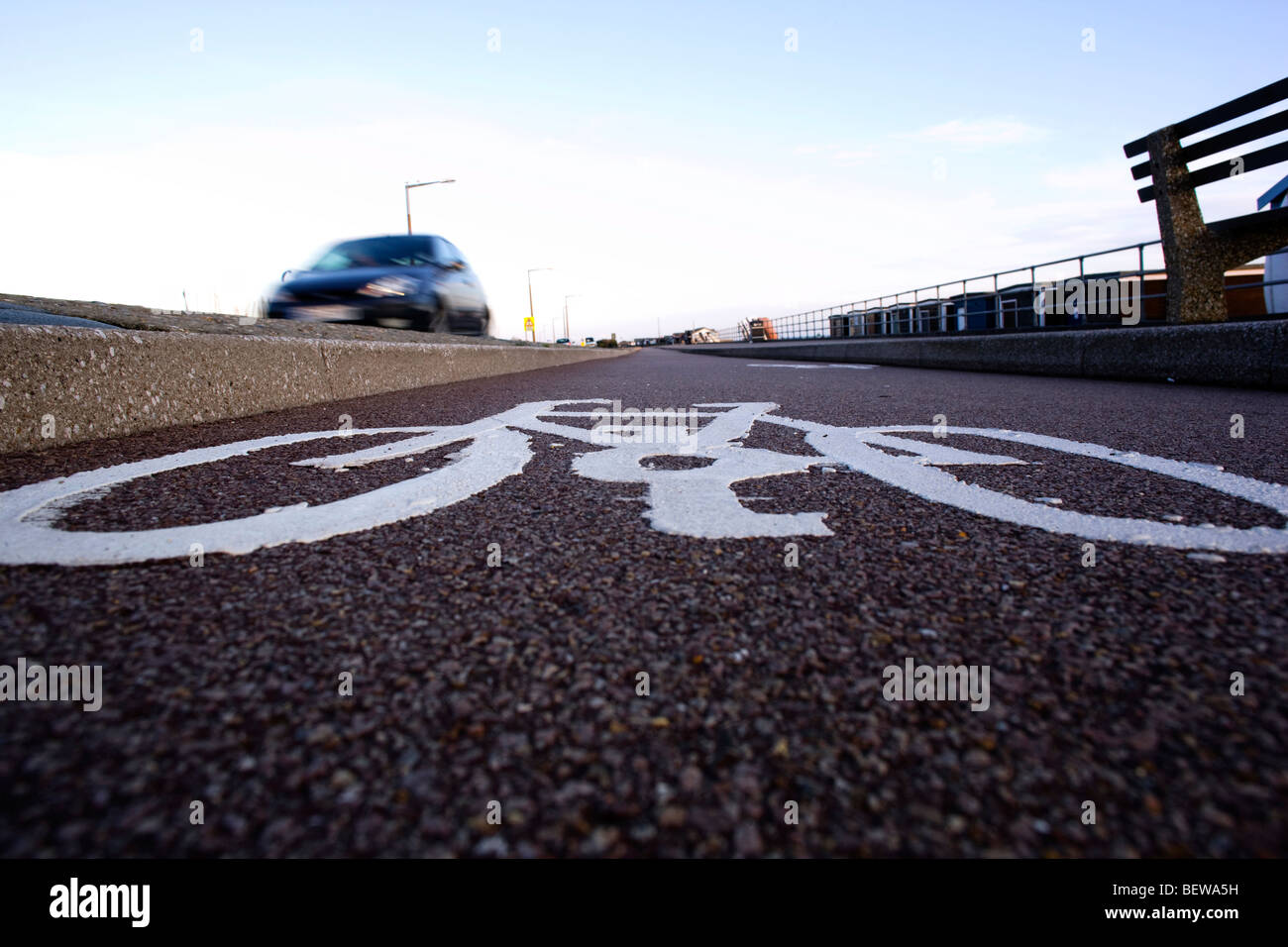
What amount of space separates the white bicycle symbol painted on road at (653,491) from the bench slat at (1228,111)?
4.77 metres

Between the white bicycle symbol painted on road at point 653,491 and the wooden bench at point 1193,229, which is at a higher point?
the wooden bench at point 1193,229

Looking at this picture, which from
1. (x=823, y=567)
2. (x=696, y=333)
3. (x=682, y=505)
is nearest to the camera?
(x=823, y=567)

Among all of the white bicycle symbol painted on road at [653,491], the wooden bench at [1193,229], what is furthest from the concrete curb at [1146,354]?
the white bicycle symbol painted on road at [653,491]

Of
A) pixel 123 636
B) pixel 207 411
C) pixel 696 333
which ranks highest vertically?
pixel 696 333

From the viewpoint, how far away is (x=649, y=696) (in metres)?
1.03

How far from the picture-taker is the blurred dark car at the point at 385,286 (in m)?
8.29

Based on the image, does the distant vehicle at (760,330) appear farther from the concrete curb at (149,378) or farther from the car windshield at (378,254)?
the concrete curb at (149,378)

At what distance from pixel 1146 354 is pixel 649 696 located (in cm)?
731

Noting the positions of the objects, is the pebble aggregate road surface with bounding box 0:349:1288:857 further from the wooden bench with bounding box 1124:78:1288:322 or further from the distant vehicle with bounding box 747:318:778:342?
the distant vehicle with bounding box 747:318:778:342

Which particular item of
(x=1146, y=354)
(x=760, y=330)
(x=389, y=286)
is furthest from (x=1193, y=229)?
(x=760, y=330)

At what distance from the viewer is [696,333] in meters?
85.9
